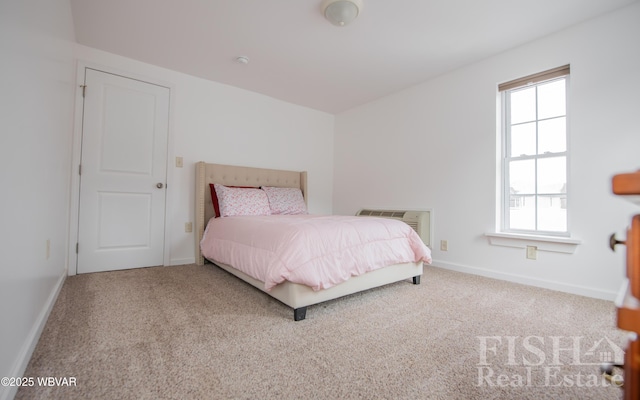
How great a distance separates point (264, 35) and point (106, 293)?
8.35 feet

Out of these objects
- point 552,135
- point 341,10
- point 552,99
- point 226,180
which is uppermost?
point 341,10

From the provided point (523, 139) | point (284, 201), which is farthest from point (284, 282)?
point (523, 139)

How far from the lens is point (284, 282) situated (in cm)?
172

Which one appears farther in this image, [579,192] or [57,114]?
[579,192]

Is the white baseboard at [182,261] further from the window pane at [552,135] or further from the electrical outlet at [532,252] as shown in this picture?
the window pane at [552,135]

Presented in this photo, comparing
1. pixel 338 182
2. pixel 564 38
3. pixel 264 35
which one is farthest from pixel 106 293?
pixel 564 38

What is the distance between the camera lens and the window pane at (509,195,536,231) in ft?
8.66

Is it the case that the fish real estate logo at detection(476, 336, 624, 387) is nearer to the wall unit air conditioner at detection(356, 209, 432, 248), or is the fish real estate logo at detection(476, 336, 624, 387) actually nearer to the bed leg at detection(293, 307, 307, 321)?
the bed leg at detection(293, 307, 307, 321)

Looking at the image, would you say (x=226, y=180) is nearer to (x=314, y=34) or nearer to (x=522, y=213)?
(x=314, y=34)

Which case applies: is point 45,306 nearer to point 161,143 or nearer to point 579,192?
point 161,143

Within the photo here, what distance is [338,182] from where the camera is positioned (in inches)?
183

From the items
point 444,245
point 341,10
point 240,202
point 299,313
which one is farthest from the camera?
point 444,245

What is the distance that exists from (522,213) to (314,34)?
265 cm

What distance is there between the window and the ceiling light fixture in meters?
1.75
